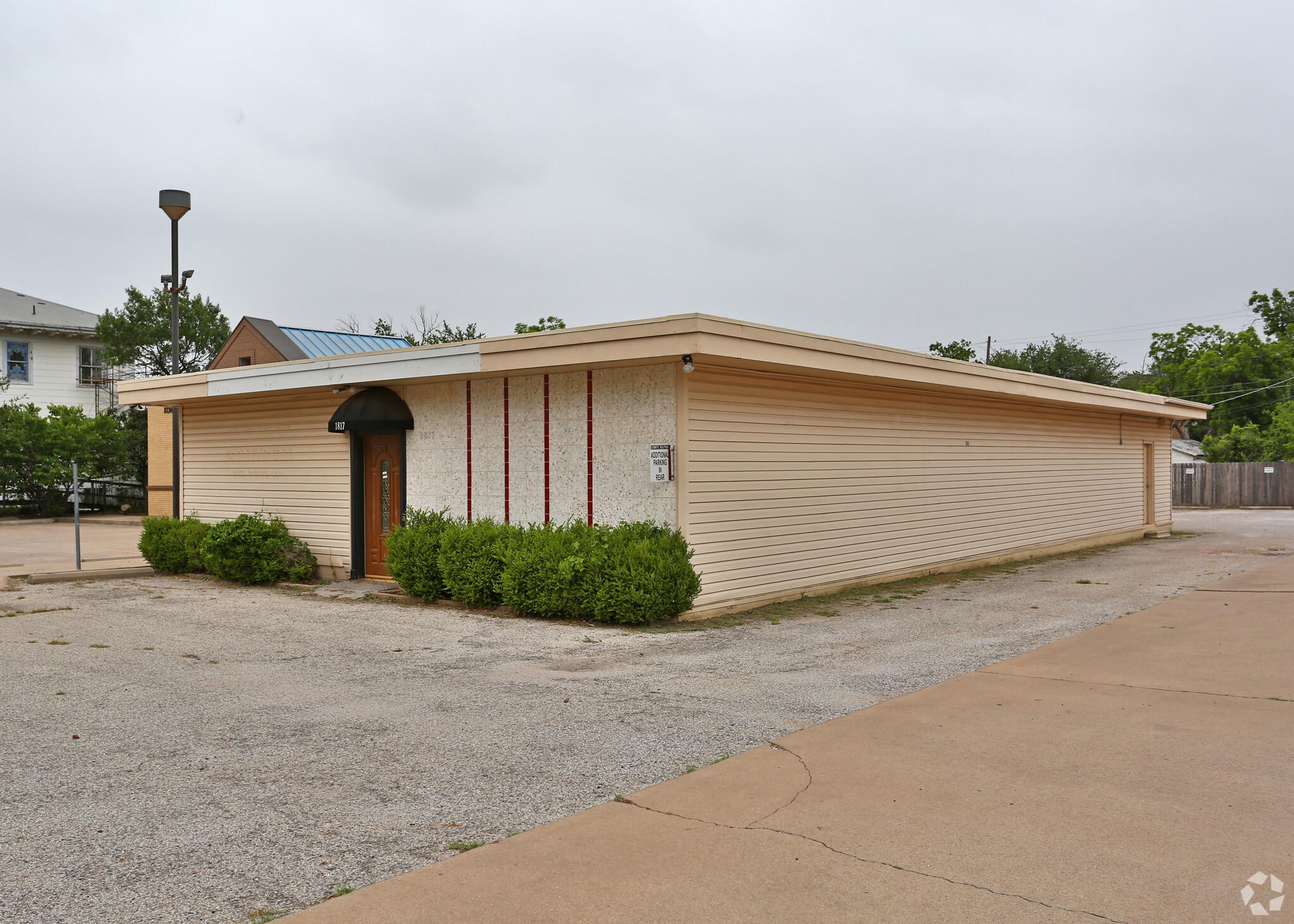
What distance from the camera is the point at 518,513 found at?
12.3m

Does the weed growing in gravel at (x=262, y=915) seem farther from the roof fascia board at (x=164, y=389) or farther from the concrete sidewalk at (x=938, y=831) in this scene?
the roof fascia board at (x=164, y=389)

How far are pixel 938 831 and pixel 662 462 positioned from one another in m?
6.60

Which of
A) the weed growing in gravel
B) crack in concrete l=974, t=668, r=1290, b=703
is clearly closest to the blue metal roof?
crack in concrete l=974, t=668, r=1290, b=703

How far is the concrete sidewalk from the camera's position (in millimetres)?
3682

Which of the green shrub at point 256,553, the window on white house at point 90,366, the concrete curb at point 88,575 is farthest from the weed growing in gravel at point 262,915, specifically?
the window on white house at point 90,366

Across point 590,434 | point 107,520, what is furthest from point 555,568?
point 107,520

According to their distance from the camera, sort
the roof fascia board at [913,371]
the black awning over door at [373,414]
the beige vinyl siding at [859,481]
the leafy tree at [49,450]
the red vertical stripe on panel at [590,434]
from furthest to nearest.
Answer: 1. the leafy tree at [49,450]
2. the black awning over door at [373,414]
3. the red vertical stripe on panel at [590,434]
4. the beige vinyl siding at [859,481]
5. the roof fascia board at [913,371]

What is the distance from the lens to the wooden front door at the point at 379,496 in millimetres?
13852

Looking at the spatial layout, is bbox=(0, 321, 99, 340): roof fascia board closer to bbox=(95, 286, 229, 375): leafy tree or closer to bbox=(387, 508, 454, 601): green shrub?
bbox=(95, 286, 229, 375): leafy tree

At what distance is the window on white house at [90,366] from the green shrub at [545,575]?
35.9 metres

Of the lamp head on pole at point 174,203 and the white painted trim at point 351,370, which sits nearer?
the white painted trim at point 351,370

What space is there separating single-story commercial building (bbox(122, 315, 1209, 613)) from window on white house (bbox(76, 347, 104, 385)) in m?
27.6

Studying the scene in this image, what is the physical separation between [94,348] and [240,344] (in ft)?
50.9

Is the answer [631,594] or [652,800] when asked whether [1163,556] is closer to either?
[631,594]
